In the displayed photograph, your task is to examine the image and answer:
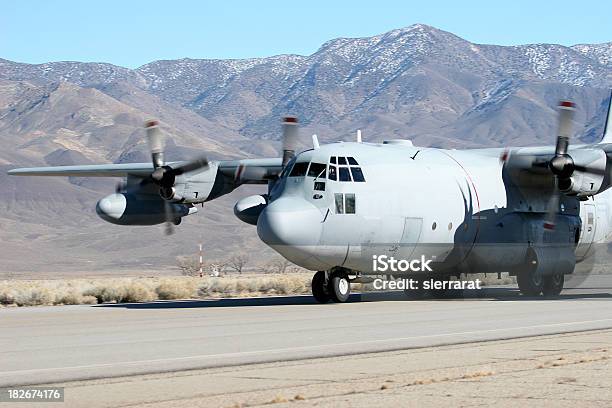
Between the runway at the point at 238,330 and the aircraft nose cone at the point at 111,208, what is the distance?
15.5ft

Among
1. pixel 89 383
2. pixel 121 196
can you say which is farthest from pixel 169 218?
pixel 89 383

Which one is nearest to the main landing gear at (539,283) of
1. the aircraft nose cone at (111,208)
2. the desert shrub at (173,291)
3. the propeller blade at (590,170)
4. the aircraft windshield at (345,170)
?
the propeller blade at (590,170)

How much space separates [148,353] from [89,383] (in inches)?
121

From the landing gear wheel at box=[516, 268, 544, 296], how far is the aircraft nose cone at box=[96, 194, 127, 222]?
37.4 ft

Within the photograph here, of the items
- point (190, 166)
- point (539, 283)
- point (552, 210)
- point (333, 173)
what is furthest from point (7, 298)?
point (552, 210)

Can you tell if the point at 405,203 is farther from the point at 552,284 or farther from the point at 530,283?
the point at 552,284

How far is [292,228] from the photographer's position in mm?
24844

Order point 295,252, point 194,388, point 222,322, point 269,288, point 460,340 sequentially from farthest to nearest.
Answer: point 269,288
point 295,252
point 222,322
point 460,340
point 194,388

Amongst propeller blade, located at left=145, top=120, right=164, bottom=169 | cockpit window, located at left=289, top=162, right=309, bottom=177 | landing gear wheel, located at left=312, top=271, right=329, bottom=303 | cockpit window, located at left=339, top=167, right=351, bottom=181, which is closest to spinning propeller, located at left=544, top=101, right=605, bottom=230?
cockpit window, located at left=339, top=167, right=351, bottom=181

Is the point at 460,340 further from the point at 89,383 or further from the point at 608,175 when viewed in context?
the point at 608,175

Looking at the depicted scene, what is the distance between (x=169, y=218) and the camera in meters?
32.5

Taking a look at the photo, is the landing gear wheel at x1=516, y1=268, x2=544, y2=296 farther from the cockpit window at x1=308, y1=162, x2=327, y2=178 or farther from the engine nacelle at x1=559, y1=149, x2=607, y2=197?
the cockpit window at x1=308, y1=162, x2=327, y2=178

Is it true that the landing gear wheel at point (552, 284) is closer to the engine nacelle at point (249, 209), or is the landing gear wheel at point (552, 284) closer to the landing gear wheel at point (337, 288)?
the landing gear wheel at point (337, 288)

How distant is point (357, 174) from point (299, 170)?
55.6 inches
